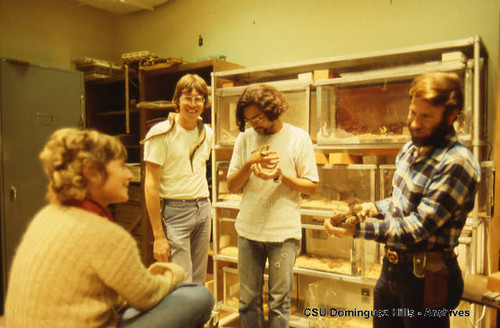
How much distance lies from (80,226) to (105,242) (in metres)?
0.09

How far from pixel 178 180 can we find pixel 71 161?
3.83 feet

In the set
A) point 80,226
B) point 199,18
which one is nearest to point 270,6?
point 199,18

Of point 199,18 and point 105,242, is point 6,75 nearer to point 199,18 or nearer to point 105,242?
point 199,18

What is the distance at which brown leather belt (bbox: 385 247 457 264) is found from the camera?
142 cm

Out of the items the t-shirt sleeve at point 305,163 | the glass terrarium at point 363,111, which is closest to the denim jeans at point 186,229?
the t-shirt sleeve at point 305,163

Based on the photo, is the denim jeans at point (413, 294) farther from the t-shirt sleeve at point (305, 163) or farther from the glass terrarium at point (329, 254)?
the glass terrarium at point (329, 254)

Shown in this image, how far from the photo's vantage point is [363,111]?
8.79ft

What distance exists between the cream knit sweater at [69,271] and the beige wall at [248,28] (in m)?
2.54

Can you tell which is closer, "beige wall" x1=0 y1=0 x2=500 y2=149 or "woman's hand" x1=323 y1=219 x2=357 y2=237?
"woman's hand" x1=323 y1=219 x2=357 y2=237

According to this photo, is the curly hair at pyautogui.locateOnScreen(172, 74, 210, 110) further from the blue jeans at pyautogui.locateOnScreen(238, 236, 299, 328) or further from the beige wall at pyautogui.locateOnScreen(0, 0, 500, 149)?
the beige wall at pyautogui.locateOnScreen(0, 0, 500, 149)

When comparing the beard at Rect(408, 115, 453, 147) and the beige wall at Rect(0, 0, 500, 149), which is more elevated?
the beige wall at Rect(0, 0, 500, 149)

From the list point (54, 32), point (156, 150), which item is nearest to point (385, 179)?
point (156, 150)

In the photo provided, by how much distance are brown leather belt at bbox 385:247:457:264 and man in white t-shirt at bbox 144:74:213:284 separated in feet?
4.05

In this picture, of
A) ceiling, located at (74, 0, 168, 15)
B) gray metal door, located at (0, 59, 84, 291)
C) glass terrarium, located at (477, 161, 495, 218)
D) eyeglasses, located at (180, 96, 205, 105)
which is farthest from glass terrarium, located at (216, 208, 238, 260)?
ceiling, located at (74, 0, 168, 15)
